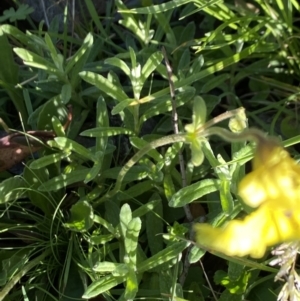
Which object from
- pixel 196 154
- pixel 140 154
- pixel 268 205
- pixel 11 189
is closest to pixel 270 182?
pixel 268 205

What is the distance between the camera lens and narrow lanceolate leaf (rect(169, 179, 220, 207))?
1.25m

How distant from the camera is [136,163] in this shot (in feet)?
4.80

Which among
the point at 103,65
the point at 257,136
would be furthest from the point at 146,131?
the point at 257,136

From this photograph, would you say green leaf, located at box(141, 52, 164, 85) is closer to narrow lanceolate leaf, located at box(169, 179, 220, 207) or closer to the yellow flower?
narrow lanceolate leaf, located at box(169, 179, 220, 207)

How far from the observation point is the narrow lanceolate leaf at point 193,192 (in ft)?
4.10

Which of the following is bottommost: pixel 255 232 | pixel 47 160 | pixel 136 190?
pixel 136 190

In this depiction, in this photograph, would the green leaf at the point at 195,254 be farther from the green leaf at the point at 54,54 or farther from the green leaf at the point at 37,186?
the green leaf at the point at 54,54

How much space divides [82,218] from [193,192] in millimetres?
271

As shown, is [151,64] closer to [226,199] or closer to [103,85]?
[103,85]

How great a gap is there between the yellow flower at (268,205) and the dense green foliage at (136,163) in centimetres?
40

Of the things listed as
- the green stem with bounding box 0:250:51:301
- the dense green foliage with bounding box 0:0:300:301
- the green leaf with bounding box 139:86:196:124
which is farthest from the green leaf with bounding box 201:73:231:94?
the green stem with bounding box 0:250:51:301

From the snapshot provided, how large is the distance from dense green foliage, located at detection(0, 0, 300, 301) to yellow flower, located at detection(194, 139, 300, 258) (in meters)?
0.40

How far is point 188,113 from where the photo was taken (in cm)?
162

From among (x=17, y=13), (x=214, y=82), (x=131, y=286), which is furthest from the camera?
(x=17, y=13)
